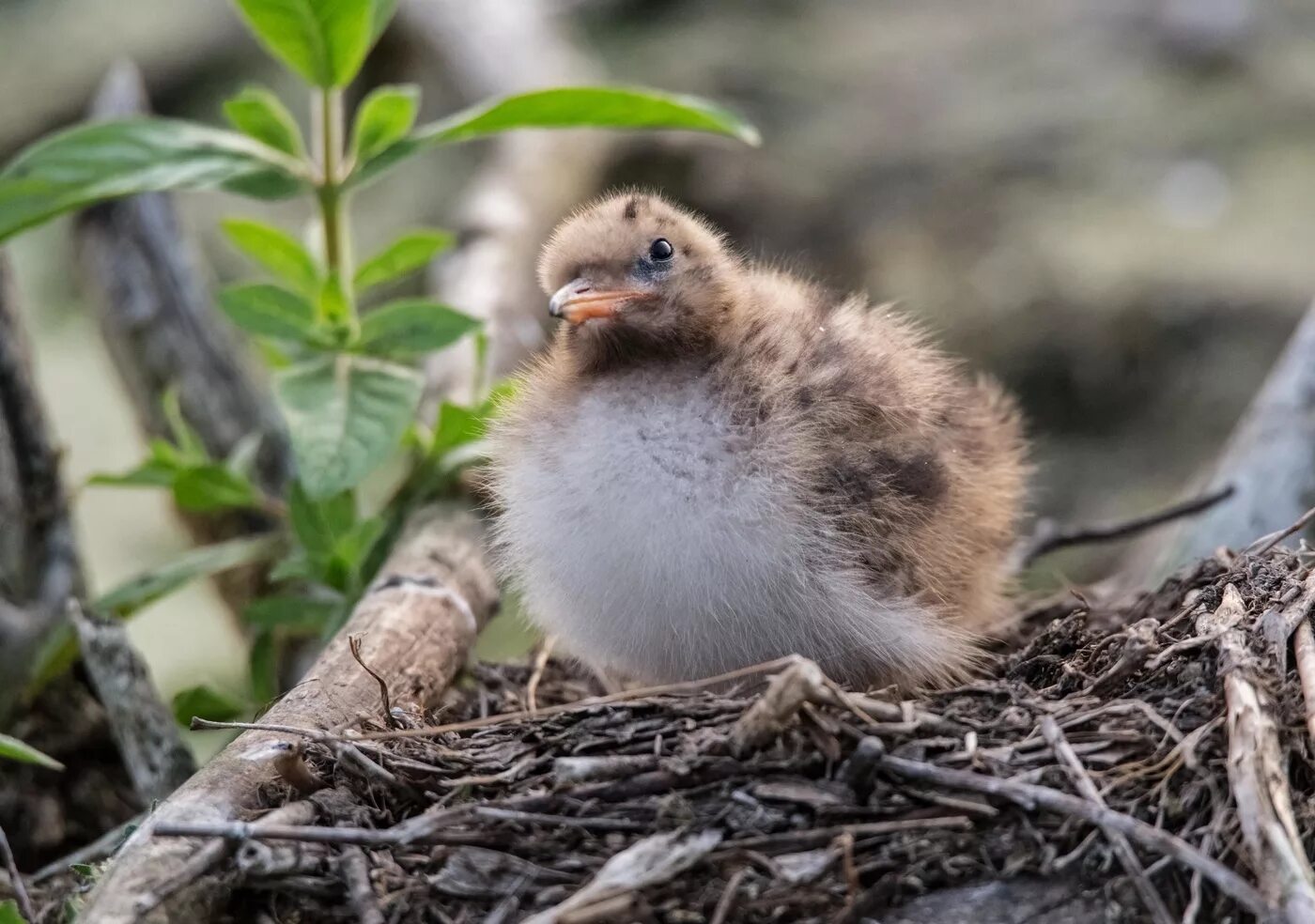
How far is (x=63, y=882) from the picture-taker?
8.84ft

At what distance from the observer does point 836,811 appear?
6.30 feet

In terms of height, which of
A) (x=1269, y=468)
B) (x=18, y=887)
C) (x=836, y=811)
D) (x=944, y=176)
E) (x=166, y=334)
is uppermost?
(x=944, y=176)

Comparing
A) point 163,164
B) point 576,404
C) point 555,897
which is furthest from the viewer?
point 163,164

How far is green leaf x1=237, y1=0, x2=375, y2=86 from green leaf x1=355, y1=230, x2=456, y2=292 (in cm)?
38

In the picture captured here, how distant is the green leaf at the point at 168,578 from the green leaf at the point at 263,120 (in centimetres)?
97

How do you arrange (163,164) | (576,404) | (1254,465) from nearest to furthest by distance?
(576,404) → (163,164) → (1254,465)

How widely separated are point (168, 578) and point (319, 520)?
1.34 ft

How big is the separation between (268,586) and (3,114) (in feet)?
16.6

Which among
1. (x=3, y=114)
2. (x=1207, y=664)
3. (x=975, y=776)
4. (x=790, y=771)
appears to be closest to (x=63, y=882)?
(x=790, y=771)

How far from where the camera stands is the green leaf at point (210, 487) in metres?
3.31

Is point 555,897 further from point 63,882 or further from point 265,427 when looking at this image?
point 265,427

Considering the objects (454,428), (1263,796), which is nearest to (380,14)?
(454,428)

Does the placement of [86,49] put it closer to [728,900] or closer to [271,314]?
[271,314]

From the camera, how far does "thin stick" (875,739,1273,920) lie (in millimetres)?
1710
